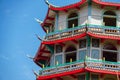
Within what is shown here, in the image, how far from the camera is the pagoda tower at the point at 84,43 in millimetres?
34156

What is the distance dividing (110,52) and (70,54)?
143 inches

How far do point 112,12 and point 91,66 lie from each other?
6.40 meters

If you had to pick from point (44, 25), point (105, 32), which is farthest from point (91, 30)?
point (44, 25)

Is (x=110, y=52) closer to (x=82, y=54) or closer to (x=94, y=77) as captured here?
(x=82, y=54)

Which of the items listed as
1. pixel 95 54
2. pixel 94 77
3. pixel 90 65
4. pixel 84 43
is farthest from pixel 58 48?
pixel 94 77

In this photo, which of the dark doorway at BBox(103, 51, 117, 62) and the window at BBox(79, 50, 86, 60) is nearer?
the window at BBox(79, 50, 86, 60)

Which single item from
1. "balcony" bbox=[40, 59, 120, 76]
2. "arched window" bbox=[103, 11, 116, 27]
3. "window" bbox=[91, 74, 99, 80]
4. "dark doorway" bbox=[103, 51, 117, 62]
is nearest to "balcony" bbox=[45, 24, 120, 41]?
"arched window" bbox=[103, 11, 116, 27]

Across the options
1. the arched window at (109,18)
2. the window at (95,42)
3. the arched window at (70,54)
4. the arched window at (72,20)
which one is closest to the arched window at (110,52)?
the window at (95,42)

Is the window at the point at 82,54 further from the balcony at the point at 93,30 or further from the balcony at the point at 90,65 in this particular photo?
the balcony at the point at 93,30

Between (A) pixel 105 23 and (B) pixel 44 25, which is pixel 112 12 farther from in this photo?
(B) pixel 44 25

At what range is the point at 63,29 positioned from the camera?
36.9 m

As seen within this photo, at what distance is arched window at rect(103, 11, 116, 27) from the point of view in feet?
122

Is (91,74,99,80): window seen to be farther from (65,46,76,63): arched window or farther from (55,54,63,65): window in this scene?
(55,54,63,65): window

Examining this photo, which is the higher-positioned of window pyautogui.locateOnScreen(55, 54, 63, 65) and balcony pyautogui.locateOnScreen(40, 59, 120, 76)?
window pyautogui.locateOnScreen(55, 54, 63, 65)
